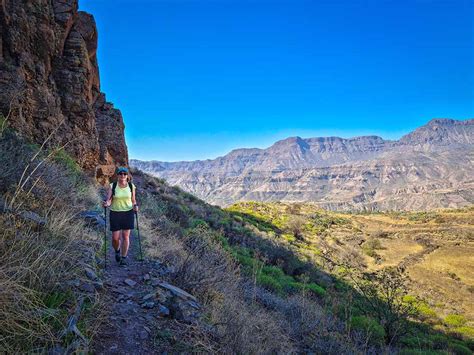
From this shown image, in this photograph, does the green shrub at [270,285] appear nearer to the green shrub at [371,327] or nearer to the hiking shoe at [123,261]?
the green shrub at [371,327]

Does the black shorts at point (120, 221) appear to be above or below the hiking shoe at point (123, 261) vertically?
above

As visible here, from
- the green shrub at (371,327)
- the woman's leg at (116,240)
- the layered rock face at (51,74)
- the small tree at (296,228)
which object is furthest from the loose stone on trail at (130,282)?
the small tree at (296,228)

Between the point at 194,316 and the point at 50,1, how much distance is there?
14242 millimetres

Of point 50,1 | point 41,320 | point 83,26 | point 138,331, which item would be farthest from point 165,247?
point 83,26

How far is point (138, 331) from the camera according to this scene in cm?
310

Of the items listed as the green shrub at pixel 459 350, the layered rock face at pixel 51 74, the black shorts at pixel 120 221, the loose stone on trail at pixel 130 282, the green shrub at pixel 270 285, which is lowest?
the green shrub at pixel 459 350

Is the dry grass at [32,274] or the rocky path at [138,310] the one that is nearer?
the dry grass at [32,274]

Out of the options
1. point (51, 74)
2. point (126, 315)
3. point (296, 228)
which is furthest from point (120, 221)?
point (296, 228)

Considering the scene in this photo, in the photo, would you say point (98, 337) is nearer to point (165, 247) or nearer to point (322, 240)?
point (165, 247)

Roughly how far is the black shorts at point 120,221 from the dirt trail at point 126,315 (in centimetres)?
95

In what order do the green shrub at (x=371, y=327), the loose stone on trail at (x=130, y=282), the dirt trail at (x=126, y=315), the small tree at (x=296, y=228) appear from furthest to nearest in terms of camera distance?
the small tree at (x=296, y=228) → the green shrub at (x=371, y=327) → the loose stone on trail at (x=130, y=282) → the dirt trail at (x=126, y=315)

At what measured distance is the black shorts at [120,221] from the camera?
19.1 feet

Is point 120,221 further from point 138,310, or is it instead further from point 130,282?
point 138,310

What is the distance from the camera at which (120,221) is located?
19.3 ft
